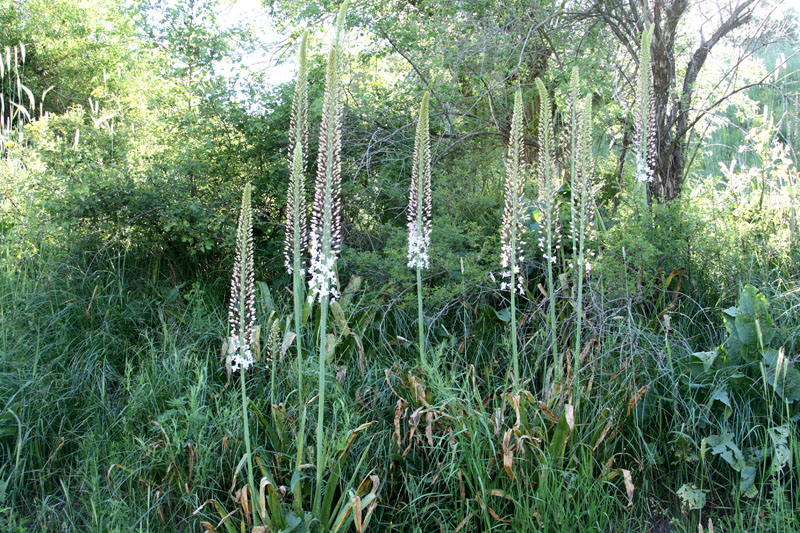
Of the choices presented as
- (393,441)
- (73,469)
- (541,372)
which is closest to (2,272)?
(73,469)

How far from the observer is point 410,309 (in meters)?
4.88

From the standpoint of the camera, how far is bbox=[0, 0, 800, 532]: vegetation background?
3.30 metres

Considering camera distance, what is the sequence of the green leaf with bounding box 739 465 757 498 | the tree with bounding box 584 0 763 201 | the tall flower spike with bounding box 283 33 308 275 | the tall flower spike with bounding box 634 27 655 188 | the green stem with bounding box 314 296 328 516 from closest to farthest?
1. the green stem with bounding box 314 296 328 516
2. the tall flower spike with bounding box 283 33 308 275
3. the green leaf with bounding box 739 465 757 498
4. the tall flower spike with bounding box 634 27 655 188
5. the tree with bounding box 584 0 763 201

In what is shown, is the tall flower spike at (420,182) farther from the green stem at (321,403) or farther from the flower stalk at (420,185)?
the green stem at (321,403)

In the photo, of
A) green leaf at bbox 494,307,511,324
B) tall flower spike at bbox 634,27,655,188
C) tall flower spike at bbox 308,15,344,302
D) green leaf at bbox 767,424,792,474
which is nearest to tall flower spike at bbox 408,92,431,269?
tall flower spike at bbox 308,15,344,302

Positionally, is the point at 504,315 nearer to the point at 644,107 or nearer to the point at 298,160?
the point at 644,107

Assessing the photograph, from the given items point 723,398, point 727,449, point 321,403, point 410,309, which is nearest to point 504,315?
point 410,309

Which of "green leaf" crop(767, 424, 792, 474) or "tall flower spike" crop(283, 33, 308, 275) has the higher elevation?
"tall flower spike" crop(283, 33, 308, 275)

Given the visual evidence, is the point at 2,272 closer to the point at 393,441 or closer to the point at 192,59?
the point at 192,59

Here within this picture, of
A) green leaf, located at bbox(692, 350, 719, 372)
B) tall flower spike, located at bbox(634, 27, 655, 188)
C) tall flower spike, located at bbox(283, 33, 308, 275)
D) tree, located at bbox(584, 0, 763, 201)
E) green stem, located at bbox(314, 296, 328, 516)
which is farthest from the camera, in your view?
tree, located at bbox(584, 0, 763, 201)

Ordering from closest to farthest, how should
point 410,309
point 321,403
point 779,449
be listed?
point 321,403 → point 779,449 → point 410,309

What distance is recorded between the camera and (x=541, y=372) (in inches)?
165

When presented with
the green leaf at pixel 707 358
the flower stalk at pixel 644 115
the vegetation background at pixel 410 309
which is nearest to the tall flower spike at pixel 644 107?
the flower stalk at pixel 644 115

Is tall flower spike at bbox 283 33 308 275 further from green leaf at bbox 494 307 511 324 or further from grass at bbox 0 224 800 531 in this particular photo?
green leaf at bbox 494 307 511 324
